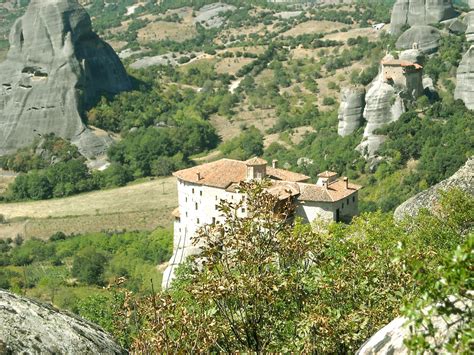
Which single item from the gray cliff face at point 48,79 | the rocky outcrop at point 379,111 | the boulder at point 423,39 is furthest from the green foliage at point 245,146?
the rocky outcrop at point 379,111

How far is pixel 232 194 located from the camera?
41.5 metres

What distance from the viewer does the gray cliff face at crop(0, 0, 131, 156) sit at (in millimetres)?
84375

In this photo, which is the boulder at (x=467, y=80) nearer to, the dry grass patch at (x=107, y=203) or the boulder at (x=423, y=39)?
the boulder at (x=423, y=39)

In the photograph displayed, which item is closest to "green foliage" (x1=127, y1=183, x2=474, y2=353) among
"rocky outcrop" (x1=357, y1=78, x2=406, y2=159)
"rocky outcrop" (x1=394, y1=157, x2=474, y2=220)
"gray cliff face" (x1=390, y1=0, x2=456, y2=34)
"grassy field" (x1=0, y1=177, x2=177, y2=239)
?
"rocky outcrop" (x1=394, y1=157, x2=474, y2=220)

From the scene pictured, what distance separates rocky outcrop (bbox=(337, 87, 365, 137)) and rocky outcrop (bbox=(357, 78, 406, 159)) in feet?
4.08

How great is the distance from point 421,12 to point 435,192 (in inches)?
2217

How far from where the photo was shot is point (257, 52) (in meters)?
105

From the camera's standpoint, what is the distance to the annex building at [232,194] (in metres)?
40.0

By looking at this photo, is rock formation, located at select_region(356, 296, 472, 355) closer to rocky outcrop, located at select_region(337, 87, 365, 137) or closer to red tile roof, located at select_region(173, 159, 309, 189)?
red tile roof, located at select_region(173, 159, 309, 189)

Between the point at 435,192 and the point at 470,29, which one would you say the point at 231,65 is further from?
the point at 435,192

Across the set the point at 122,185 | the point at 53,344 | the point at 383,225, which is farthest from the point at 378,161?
the point at 53,344

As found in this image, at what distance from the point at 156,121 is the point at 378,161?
37148 mm

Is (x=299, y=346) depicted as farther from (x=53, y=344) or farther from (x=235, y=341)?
(x=53, y=344)

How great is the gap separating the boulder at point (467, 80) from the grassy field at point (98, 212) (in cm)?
2344
